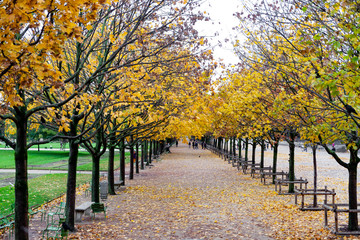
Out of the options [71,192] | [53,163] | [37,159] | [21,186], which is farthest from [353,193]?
[37,159]

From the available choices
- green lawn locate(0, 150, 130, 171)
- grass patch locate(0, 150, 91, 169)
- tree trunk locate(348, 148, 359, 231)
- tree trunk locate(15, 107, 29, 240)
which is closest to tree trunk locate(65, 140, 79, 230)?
tree trunk locate(15, 107, 29, 240)

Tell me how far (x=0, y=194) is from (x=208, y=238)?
43.0ft

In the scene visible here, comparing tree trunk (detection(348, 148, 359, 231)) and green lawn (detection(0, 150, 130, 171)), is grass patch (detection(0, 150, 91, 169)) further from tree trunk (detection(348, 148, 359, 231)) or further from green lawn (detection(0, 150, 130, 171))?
tree trunk (detection(348, 148, 359, 231))

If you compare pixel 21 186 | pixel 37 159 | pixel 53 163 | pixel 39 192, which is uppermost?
pixel 21 186

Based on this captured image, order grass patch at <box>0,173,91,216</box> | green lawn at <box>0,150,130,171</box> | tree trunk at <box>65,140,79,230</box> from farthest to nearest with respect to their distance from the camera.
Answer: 1. green lawn at <box>0,150,130,171</box>
2. grass patch at <box>0,173,91,216</box>
3. tree trunk at <box>65,140,79,230</box>

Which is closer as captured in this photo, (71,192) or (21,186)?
(21,186)

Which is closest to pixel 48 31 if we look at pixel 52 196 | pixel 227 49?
pixel 227 49

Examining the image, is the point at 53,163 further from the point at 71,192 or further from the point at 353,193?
the point at 353,193

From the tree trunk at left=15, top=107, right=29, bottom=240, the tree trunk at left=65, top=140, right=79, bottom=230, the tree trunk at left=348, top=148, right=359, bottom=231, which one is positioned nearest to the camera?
the tree trunk at left=15, top=107, right=29, bottom=240

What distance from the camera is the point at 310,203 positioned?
14.2m

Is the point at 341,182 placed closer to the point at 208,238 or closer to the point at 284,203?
the point at 284,203

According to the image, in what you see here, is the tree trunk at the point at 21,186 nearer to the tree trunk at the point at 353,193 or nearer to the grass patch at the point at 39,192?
the grass patch at the point at 39,192

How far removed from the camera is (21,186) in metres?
6.65

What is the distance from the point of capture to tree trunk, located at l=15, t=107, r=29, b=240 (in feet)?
21.5
